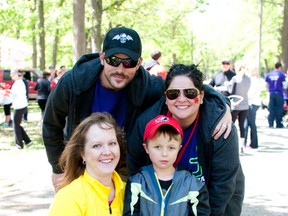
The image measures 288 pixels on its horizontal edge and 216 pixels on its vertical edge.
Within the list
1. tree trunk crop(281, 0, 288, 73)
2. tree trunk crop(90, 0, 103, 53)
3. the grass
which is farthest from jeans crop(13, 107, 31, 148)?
tree trunk crop(281, 0, 288, 73)

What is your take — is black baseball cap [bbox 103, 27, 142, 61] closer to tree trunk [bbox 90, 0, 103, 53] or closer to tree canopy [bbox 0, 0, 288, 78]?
tree canopy [bbox 0, 0, 288, 78]

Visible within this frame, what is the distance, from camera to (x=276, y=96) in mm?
15180

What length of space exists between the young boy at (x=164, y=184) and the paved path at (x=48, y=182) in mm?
3034

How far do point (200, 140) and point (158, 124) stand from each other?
37 cm

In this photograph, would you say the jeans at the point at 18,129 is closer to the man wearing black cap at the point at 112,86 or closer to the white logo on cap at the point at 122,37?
the man wearing black cap at the point at 112,86

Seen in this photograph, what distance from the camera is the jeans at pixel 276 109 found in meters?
15.0

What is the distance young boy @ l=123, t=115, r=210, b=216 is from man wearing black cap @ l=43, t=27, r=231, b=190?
0.58m

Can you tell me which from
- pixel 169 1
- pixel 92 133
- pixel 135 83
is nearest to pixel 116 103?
pixel 135 83

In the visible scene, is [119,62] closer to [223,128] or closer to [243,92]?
[223,128]

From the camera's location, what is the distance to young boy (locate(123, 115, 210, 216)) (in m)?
3.00

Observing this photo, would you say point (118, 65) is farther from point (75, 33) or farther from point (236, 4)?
point (236, 4)

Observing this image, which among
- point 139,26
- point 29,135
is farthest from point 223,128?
point 139,26

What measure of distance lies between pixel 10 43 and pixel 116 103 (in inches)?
1105

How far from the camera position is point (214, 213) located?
129 inches
